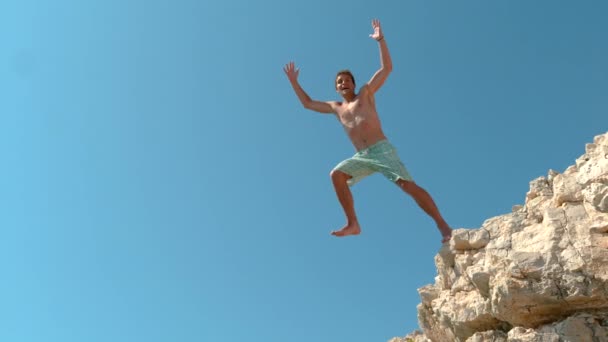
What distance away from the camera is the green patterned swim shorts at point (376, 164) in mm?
9241

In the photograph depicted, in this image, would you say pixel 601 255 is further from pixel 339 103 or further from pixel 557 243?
pixel 339 103

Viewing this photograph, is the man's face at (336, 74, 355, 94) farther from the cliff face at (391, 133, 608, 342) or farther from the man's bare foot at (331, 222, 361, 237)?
the cliff face at (391, 133, 608, 342)

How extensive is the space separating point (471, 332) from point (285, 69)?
625 cm

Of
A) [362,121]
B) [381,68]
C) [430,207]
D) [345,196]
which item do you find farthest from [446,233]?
[381,68]

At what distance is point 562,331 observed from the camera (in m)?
6.62

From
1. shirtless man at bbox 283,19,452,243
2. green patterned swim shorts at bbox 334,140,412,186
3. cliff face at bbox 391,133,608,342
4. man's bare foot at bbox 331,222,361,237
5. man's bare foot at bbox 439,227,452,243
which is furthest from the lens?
man's bare foot at bbox 331,222,361,237

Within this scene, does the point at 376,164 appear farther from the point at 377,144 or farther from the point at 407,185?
the point at 407,185

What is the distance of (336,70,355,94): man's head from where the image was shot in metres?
Result: 10.3

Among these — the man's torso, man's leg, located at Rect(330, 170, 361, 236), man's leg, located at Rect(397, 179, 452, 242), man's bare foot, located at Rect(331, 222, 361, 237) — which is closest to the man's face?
the man's torso

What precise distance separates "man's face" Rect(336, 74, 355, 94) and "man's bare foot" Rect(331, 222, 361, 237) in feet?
8.59

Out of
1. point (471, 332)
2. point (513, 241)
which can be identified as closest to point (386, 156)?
point (513, 241)

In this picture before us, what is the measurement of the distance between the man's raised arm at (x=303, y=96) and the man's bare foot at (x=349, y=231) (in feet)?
7.76

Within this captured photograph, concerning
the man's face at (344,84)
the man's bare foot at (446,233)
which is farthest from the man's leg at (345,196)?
the man's face at (344,84)

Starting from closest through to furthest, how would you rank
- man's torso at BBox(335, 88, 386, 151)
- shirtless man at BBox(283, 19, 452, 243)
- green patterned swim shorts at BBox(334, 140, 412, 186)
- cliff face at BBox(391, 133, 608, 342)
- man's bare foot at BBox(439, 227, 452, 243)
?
cliff face at BBox(391, 133, 608, 342) < man's bare foot at BBox(439, 227, 452, 243) < shirtless man at BBox(283, 19, 452, 243) < green patterned swim shorts at BBox(334, 140, 412, 186) < man's torso at BBox(335, 88, 386, 151)
